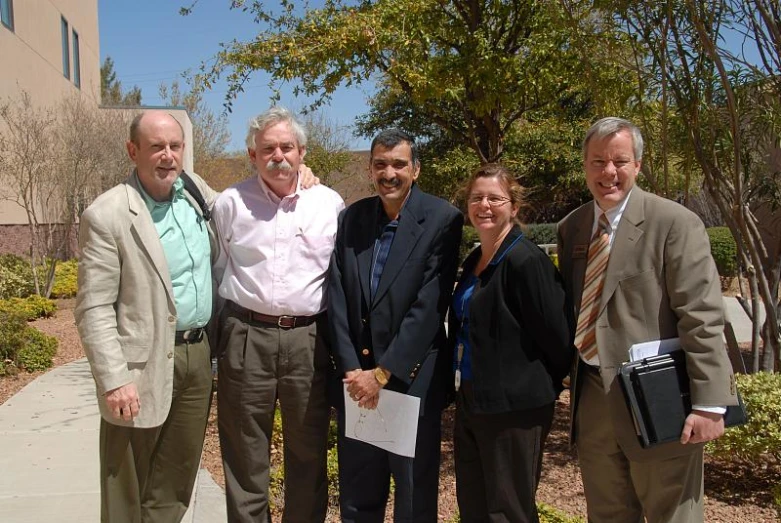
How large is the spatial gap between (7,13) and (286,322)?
17.0 metres

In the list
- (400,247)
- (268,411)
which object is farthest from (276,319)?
(400,247)

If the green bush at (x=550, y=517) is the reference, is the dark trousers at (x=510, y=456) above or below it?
above

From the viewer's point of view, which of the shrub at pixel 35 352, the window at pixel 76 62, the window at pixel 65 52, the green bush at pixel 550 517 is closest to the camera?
the green bush at pixel 550 517

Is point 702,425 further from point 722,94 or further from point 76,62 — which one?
point 76,62

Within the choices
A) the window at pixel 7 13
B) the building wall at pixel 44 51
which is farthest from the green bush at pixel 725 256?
the window at pixel 7 13

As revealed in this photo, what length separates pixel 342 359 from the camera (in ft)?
10.4

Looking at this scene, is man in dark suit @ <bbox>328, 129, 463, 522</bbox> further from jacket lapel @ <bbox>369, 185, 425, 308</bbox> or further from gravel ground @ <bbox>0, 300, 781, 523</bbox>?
gravel ground @ <bbox>0, 300, 781, 523</bbox>

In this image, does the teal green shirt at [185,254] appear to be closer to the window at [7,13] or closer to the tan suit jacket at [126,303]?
the tan suit jacket at [126,303]

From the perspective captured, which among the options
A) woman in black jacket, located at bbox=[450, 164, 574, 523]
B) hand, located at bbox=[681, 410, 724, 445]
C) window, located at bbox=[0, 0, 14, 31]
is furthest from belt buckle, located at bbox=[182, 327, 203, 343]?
window, located at bbox=[0, 0, 14, 31]

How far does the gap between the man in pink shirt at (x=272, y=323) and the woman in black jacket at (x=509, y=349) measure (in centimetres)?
78

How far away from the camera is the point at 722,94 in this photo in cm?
489

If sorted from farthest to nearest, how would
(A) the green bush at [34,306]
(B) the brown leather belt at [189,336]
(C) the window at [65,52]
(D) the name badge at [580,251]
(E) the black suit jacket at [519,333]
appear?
(C) the window at [65,52], (A) the green bush at [34,306], (B) the brown leather belt at [189,336], (D) the name badge at [580,251], (E) the black suit jacket at [519,333]

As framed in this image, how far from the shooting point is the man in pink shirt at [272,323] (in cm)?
329

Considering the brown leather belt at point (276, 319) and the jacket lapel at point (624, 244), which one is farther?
the brown leather belt at point (276, 319)
